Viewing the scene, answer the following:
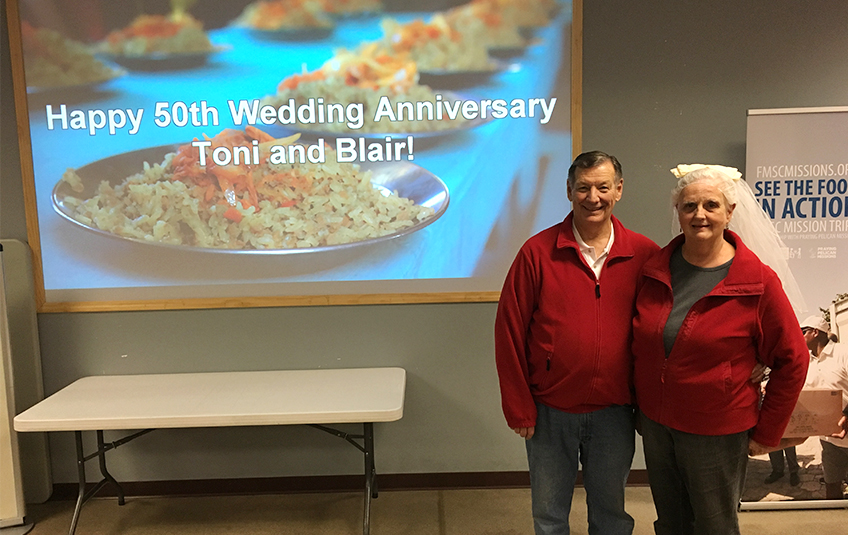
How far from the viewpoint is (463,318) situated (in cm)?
289

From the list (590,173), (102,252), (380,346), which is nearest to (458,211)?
(380,346)

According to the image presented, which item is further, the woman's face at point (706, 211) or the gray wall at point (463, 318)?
the gray wall at point (463, 318)

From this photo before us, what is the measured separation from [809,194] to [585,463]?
6.12 ft

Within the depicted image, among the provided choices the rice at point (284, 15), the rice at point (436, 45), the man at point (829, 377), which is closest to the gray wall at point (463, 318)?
the rice at point (436, 45)

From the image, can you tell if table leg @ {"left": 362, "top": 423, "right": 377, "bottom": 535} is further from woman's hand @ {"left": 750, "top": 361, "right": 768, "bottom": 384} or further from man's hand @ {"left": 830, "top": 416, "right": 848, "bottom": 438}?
man's hand @ {"left": 830, "top": 416, "right": 848, "bottom": 438}

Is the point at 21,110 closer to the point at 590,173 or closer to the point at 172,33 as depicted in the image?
the point at 172,33

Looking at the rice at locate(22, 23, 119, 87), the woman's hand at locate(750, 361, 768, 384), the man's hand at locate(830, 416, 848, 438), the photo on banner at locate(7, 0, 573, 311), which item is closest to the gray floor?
the man's hand at locate(830, 416, 848, 438)

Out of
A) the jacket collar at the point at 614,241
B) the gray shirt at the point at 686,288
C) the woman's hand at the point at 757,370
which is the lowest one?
the woman's hand at the point at 757,370

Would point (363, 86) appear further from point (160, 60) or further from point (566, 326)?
point (566, 326)

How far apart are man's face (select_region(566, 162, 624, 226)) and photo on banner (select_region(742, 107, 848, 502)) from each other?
4.52 feet

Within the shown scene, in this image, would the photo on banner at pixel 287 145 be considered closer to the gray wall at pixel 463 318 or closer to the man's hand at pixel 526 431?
the gray wall at pixel 463 318

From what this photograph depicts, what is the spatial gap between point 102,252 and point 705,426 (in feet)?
9.45

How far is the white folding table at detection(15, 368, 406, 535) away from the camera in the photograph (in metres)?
2.28

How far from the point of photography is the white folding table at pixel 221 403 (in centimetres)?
228
